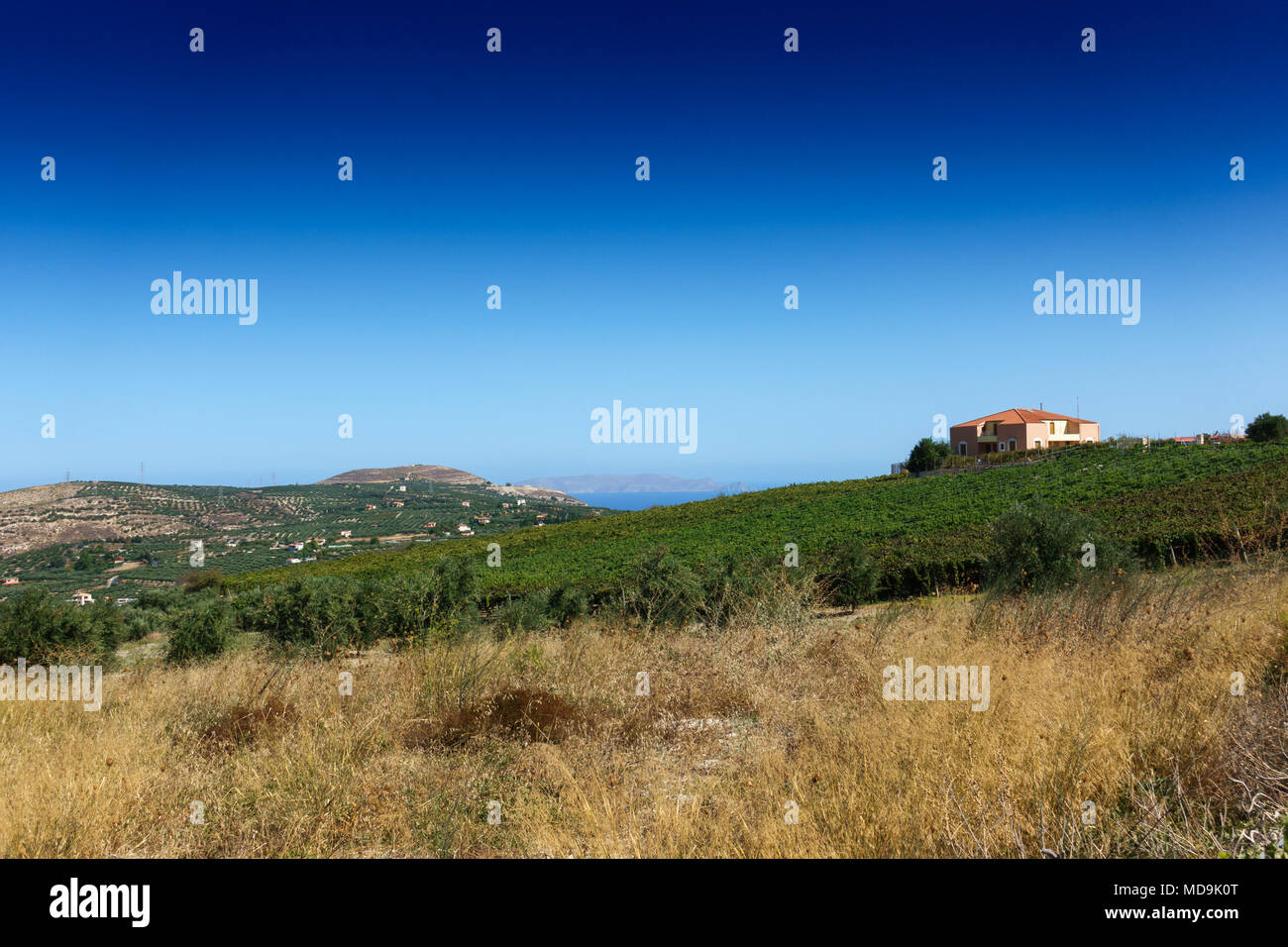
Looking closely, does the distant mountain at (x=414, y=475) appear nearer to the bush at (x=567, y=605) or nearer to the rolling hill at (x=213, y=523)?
the rolling hill at (x=213, y=523)

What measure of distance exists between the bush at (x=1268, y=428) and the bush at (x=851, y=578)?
47.1 metres

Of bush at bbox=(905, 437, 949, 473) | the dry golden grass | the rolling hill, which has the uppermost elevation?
bush at bbox=(905, 437, 949, 473)

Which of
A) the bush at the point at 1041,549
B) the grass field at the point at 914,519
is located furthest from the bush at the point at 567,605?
the bush at the point at 1041,549

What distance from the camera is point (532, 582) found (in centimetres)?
2641

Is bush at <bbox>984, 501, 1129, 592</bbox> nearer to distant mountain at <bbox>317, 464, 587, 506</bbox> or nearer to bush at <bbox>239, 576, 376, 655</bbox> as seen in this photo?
bush at <bbox>239, 576, 376, 655</bbox>

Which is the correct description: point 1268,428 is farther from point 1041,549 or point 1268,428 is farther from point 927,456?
point 1041,549

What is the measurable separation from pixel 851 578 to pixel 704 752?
1251cm

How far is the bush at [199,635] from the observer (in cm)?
1280

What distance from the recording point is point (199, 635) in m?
13.1

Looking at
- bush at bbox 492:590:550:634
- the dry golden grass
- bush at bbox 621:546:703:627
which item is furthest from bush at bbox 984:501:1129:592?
bush at bbox 492:590:550:634

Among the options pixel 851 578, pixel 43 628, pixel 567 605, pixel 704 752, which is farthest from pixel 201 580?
pixel 704 752

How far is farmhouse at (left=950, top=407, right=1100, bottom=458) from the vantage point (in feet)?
206

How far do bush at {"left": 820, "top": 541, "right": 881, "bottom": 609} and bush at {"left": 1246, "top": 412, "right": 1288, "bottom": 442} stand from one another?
1853 inches
